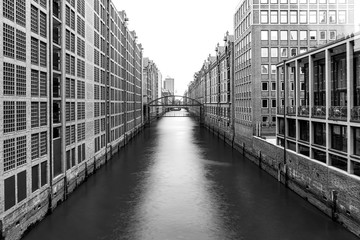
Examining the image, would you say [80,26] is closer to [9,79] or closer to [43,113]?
[43,113]

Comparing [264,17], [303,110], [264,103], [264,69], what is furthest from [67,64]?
[264,17]

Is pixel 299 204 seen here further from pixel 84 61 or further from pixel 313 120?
pixel 84 61

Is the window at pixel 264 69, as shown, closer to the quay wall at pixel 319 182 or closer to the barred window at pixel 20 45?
the quay wall at pixel 319 182

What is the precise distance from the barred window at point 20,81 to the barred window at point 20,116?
0.65 metres

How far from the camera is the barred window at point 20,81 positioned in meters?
18.5

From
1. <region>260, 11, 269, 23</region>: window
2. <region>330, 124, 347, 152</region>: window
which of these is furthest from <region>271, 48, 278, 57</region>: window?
<region>330, 124, 347, 152</region>: window

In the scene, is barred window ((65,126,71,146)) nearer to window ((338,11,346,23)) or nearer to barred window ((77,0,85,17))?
barred window ((77,0,85,17))

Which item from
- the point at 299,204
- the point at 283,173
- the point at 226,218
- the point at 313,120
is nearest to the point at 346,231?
the point at 299,204

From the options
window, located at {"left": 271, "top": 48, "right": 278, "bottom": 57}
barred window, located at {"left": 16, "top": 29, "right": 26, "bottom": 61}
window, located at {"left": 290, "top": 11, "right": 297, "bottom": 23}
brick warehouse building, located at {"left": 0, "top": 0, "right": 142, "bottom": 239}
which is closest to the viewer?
brick warehouse building, located at {"left": 0, "top": 0, "right": 142, "bottom": 239}

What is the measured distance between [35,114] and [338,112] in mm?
20491

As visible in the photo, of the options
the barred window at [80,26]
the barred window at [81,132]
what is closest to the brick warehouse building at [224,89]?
the barred window at [81,132]

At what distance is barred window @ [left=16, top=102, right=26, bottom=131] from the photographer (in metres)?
18.5

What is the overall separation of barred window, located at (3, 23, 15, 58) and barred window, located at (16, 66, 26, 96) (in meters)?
1.14

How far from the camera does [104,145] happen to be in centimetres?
4494
